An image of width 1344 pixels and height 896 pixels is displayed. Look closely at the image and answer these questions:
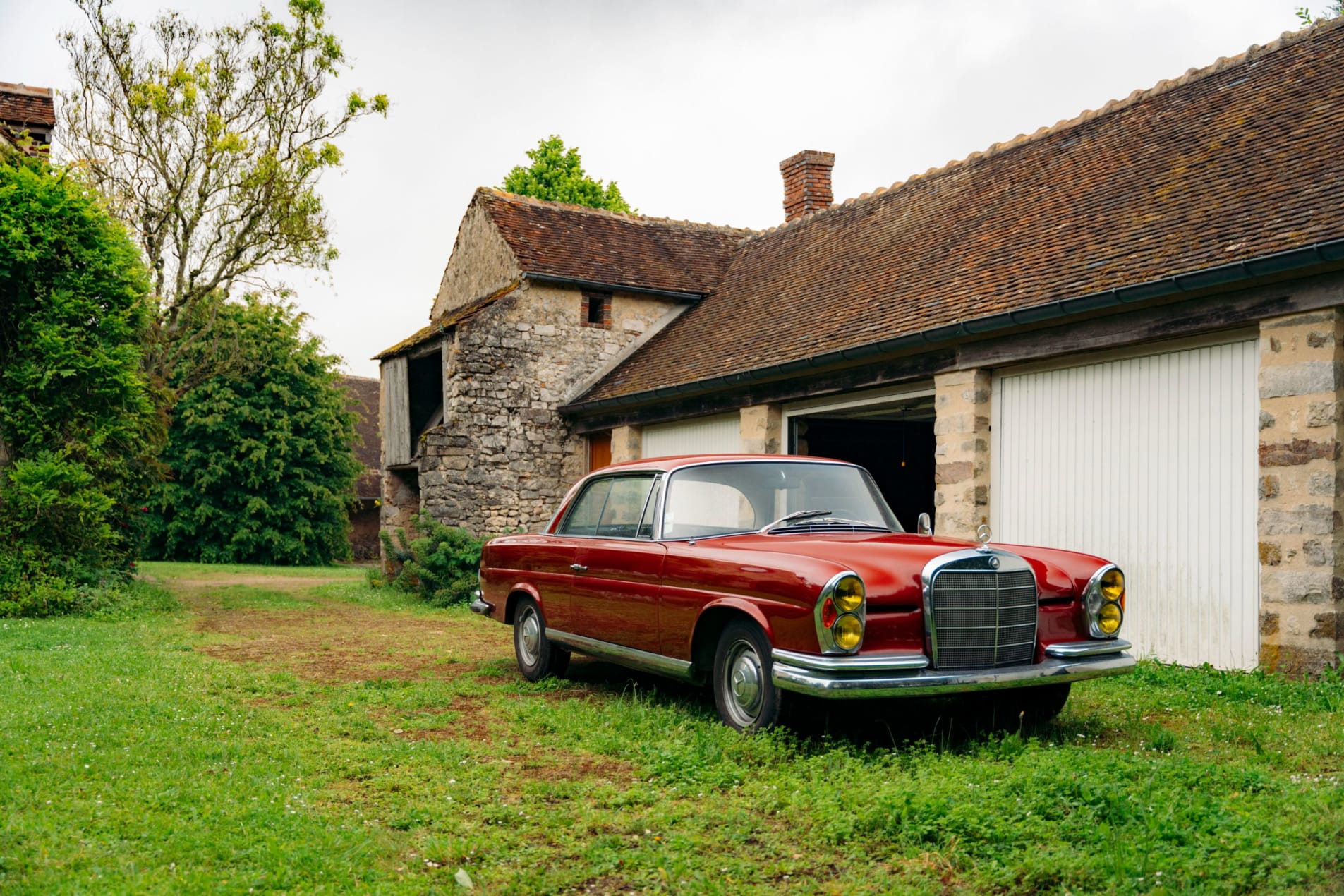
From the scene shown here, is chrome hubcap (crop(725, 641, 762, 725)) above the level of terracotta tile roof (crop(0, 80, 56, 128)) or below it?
below

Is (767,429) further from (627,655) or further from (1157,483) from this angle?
(627,655)

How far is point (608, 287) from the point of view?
18.3 m

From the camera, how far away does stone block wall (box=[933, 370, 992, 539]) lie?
10.7m

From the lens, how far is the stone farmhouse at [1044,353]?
8102mm

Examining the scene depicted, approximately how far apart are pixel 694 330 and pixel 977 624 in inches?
480

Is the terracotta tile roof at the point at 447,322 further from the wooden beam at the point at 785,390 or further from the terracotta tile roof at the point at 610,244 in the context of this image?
the wooden beam at the point at 785,390

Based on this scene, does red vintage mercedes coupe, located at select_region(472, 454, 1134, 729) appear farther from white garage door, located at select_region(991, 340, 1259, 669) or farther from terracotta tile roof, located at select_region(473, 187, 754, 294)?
terracotta tile roof, located at select_region(473, 187, 754, 294)

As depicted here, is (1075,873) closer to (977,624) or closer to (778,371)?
(977,624)

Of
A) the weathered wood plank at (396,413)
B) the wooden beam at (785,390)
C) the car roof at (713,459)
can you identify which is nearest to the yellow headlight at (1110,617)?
the car roof at (713,459)

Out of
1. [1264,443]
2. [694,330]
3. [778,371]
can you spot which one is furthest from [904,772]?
[694,330]

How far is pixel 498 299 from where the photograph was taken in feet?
57.8

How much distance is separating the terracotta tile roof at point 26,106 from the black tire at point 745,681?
56.1 ft

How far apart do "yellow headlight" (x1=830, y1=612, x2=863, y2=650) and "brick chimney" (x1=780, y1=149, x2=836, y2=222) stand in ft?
50.6

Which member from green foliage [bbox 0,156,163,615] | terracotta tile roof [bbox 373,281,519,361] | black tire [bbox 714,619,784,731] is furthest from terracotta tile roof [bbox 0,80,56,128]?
black tire [bbox 714,619,784,731]
